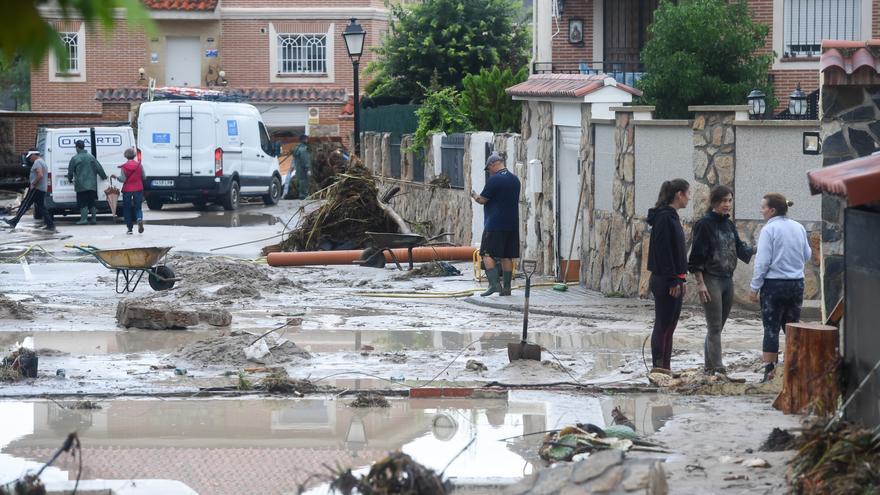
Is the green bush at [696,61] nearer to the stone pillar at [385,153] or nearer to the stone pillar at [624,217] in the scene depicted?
the stone pillar at [624,217]

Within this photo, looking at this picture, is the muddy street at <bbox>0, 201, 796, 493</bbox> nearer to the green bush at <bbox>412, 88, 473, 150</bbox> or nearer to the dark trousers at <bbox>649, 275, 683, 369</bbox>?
the dark trousers at <bbox>649, 275, 683, 369</bbox>

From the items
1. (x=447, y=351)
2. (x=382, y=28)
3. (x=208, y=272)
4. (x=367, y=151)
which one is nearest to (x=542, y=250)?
(x=208, y=272)

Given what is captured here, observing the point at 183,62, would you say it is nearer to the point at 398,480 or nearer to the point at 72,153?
the point at 72,153

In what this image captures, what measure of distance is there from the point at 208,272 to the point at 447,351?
228 inches

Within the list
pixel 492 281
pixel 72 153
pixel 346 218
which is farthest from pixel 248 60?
pixel 492 281

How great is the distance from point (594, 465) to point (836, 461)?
1261 millimetres

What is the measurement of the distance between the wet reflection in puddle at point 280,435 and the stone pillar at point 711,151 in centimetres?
541

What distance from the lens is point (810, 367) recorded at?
9.17 metres

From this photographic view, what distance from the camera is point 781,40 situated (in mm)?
26234

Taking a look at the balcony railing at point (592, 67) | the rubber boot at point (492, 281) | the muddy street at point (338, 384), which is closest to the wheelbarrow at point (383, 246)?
the muddy street at point (338, 384)

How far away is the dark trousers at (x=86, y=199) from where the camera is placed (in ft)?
93.7

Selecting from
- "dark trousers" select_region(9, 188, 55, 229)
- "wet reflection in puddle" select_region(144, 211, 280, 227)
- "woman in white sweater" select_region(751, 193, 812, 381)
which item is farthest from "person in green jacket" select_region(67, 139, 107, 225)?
"woman in white sweater" select_region(751, 193, 812, 381)

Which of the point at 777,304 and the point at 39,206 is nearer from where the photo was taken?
the point at 777,304

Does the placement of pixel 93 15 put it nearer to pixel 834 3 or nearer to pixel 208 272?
pixel 208 272
